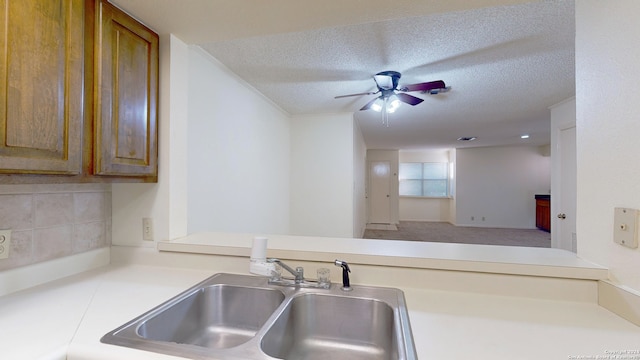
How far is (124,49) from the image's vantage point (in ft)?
3.70

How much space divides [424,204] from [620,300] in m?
7.96

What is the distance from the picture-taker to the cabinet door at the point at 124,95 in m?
1.02

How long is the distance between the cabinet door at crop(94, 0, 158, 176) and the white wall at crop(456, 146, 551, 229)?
25.7ft

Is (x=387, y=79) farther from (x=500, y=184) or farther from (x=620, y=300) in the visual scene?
(x=500, y=184)

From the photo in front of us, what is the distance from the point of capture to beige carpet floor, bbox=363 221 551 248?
5.74 metres

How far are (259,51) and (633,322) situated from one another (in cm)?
238

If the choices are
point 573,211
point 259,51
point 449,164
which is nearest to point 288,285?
point 259,51

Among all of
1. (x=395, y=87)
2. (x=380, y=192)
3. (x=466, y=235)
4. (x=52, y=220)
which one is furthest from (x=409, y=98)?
(x=380, y=192)

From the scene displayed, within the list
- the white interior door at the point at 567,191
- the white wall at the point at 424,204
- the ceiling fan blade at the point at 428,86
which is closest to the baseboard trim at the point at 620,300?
the ceiling fan blade at the point at 428,86

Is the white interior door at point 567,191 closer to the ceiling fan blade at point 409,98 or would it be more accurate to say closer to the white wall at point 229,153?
the ceiling fan blade at point 409,98

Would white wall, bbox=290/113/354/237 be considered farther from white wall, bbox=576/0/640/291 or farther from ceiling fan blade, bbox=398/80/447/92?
white wall, bbox=576/0/640/291

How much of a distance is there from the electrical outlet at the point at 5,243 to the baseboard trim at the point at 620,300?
6.92ft

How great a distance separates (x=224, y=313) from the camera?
1.10m

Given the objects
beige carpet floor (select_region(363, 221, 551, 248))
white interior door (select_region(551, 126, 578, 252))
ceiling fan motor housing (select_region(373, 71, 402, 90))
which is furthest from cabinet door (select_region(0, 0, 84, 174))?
beige carpet floor (select_region(363, 221, 551, 248))
